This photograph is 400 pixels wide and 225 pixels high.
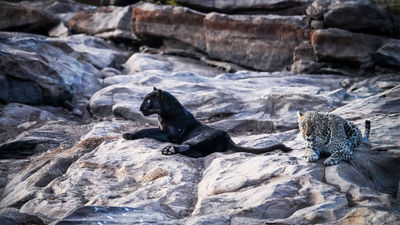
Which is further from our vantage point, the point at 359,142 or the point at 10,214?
the point at 359,142

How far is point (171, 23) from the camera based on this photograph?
21.3 meters

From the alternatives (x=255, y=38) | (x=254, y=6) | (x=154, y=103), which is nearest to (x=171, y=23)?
(x=254, y=6)

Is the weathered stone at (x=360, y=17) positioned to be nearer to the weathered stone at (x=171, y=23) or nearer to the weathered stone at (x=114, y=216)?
the weathered stone at (x=171, y=23)

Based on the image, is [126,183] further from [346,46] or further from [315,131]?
[346,46]

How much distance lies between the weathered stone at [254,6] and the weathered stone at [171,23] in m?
0.65

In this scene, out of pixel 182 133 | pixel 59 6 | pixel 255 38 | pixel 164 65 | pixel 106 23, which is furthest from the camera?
pixel 59 6

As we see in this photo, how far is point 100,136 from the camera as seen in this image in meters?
11.7

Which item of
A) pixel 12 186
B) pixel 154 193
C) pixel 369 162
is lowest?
pixel 12 186

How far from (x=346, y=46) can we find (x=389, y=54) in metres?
1.47

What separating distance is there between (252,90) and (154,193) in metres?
8.00

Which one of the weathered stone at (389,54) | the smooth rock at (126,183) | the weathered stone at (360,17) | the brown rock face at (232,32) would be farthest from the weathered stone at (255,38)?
the smooth rock at (126,183)

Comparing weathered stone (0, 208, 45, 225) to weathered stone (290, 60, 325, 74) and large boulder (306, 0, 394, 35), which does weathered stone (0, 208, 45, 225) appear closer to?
weathered stone (290, 60, 325, 74)

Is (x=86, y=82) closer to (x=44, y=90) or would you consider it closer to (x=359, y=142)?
(x=44, y=90)

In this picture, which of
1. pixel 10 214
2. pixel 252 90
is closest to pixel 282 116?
pixel 252 90
